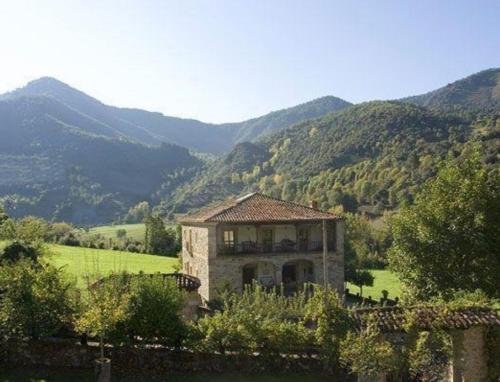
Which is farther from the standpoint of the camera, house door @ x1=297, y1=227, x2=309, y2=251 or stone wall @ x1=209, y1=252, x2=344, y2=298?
house door @ x1=297, y1=227, x2=309, y2=251

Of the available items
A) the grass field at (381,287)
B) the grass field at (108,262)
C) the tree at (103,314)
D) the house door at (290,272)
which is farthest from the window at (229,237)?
the tree at (103,314)

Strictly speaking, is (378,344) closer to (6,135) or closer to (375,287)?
(375,287)

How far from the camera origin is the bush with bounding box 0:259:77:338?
15.6 meters

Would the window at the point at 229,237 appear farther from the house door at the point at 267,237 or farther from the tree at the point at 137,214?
the tree at the point at 137,214

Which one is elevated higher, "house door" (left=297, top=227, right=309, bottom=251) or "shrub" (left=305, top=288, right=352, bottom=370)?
"house door" (left=297, top=227, right=309, bottom=251)

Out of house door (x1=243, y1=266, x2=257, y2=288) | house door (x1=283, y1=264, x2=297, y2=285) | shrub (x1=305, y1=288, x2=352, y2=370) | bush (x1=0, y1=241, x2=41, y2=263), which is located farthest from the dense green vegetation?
shrub (x1=305, y1=288, x2=352, y2=370)

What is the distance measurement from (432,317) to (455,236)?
9.57 meters

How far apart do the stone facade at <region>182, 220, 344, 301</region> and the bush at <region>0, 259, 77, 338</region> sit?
1590 centimetres

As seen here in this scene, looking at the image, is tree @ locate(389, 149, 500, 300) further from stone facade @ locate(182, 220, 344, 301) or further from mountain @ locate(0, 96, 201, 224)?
mountain @ locate(0, 96, 201, 224)

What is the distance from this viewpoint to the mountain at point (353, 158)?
315 feet

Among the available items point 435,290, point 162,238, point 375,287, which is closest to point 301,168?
point 162,238

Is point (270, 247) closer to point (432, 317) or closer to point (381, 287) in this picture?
point (432, 317)

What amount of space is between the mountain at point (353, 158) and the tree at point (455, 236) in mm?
46688

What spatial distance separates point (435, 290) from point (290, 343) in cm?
1064
